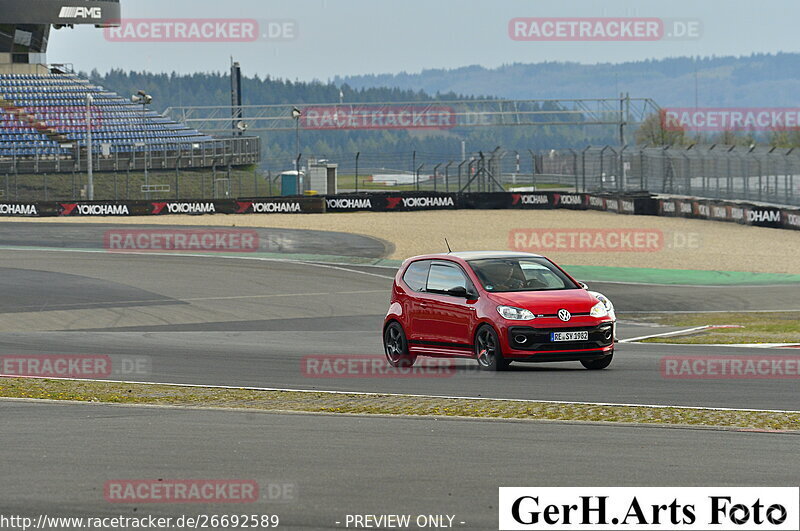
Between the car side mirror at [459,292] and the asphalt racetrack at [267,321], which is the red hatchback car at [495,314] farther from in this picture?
the asphalt racetrack at [267,321]

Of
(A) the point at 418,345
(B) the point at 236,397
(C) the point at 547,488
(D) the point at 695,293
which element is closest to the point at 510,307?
(A) the point at 418,345

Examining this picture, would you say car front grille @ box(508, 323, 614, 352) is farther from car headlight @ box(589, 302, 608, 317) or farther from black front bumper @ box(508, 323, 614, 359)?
car headlight @ box(589, 302, 608, 317)

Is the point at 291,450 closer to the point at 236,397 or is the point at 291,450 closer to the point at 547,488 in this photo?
the point at 547,488

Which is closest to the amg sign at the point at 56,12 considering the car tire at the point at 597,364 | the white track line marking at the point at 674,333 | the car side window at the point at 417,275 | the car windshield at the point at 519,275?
the white track line marking at the point at 674,333

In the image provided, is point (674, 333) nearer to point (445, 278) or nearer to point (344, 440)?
point (445, 278)

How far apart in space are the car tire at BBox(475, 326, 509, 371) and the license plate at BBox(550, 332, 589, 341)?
63 centimetres

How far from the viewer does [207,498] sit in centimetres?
720

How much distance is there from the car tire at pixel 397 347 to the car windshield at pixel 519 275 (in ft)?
4.43

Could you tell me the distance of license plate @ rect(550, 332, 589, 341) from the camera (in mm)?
13602

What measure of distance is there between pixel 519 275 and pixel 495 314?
978 mm

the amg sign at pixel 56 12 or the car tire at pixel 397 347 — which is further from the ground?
the amg sign at pixel 56 12

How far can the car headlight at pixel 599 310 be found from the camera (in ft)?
45.3

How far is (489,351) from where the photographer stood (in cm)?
1407

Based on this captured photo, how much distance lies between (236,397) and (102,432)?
8.52 feet
